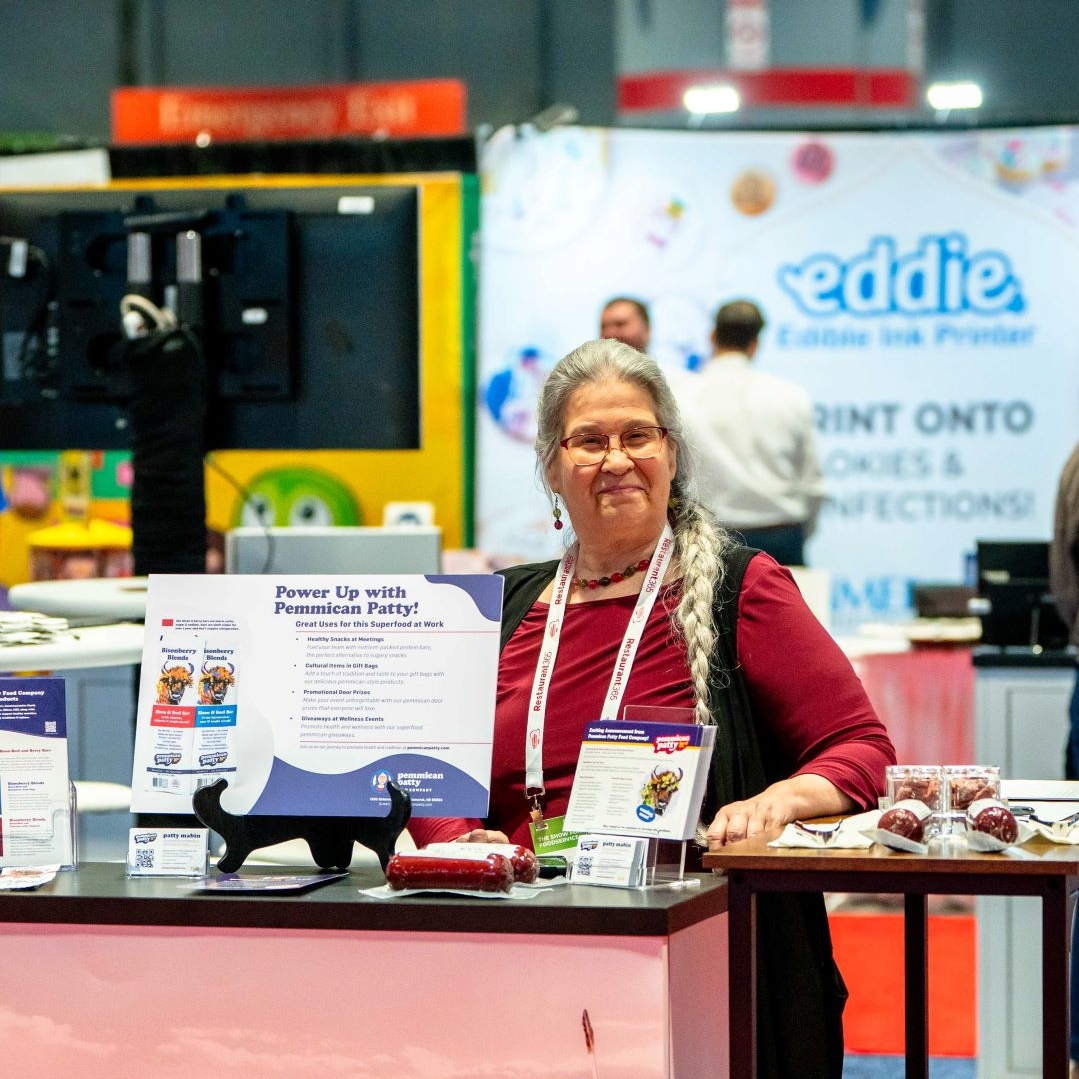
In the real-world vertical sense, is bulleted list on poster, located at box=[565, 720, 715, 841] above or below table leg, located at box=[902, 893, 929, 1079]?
above

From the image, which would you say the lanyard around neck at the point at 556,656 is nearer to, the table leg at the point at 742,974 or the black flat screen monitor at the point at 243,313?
the table leg at the point at 742,974

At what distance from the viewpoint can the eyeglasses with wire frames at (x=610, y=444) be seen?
2.24 metres

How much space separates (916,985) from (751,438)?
3.17 meters

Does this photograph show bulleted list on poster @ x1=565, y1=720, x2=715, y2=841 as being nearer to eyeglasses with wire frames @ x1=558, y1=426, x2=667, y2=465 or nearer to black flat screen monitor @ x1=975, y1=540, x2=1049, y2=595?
eyeglasses with wire frames @ x1=558, y1=426, x2=667, y2=465

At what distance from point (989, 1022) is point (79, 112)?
23.0 ft

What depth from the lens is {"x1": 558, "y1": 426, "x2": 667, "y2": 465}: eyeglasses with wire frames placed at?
224cm

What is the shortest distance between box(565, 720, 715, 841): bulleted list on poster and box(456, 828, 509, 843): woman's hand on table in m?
0.19

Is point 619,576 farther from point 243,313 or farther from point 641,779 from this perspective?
point 243,313

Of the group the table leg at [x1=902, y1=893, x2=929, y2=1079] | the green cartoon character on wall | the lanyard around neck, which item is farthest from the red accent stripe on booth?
the table leg at [x1=902, y1=893, x2=929, y2=1079]

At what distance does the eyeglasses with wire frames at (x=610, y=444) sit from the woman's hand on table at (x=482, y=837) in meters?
0.51

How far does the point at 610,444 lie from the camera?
2.23m

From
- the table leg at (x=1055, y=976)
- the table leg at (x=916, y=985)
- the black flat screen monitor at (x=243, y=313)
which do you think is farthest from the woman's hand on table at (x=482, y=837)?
the black flat screen monitor at (x=243, y=313)

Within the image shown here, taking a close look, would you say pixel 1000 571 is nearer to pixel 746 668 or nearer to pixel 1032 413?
pixel 746 668

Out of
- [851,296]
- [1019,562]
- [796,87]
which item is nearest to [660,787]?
[1019,562]
